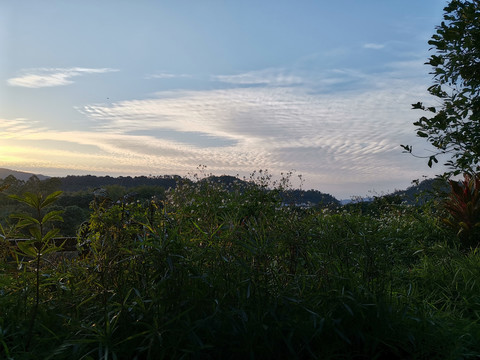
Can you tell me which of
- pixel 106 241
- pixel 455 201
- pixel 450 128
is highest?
pixel 450 128

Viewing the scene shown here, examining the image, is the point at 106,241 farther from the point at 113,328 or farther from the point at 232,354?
the point at 232,354

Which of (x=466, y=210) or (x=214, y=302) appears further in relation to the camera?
(x=466, y=210)

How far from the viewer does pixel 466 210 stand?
663 cm

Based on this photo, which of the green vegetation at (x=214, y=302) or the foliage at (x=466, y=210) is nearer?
the green vegetation at (x=214, y=302)

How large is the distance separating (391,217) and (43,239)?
24.4 feet

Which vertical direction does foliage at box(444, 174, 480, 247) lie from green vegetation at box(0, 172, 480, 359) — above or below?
above

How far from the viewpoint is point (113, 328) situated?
2510 millimetres

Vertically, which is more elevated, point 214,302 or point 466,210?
point 466,210

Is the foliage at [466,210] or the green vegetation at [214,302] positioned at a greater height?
the foliage at [466,210]

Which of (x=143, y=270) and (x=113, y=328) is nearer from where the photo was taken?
(x=113, y=328)

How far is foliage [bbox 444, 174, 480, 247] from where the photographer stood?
6.61 metres

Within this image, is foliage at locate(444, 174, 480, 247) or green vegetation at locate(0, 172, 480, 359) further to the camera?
foliage at locate(444, 174, 480, 247)

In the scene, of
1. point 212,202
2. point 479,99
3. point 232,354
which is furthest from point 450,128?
point 232,354

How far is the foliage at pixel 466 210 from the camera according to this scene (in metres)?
6.61
